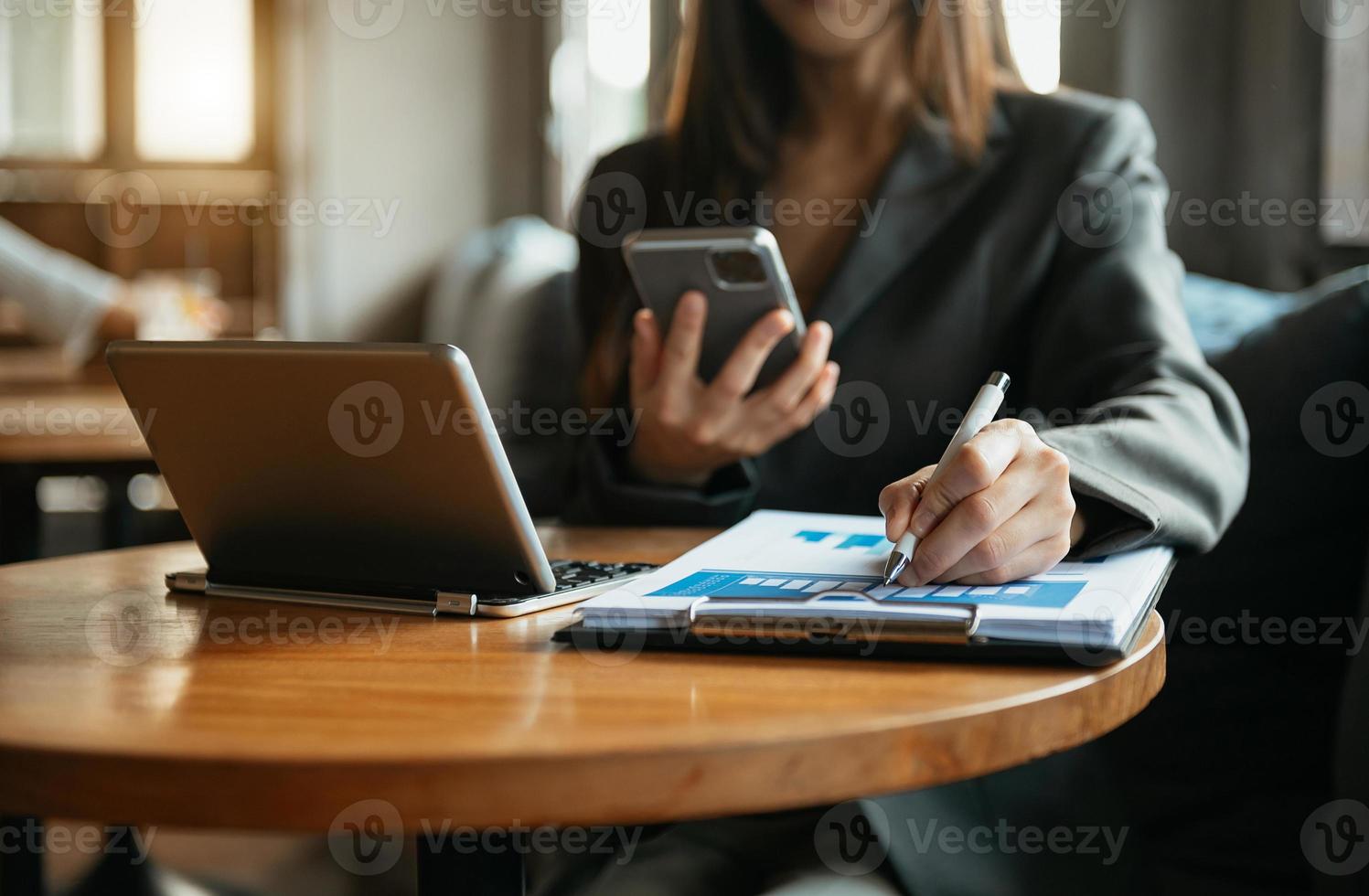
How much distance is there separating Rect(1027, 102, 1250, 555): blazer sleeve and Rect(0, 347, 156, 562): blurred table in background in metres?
1.12

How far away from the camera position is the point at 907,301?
1.25m

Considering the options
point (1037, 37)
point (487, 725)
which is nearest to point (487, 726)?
point (487, 725)

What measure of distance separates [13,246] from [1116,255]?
7.65 ft

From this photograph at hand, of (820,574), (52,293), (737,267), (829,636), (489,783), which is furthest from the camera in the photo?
(52,293)

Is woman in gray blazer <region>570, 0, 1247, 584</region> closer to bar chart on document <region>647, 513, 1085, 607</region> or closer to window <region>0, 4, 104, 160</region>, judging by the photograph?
bar chart on document <region>647, 513, 1085, 607</region>

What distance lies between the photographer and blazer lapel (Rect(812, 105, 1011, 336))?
1.22m

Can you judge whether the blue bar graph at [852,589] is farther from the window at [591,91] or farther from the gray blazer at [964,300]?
the window at [591,91]

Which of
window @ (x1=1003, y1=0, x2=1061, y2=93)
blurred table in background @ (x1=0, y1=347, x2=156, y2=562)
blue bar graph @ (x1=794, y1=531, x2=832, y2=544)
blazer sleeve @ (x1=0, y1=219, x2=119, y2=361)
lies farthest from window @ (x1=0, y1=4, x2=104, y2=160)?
blue bar graph @ (x1=794, y1=531, x2=832, y2=544)

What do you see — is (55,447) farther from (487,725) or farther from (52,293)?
(487,725)

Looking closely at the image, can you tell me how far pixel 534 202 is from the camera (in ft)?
12.1

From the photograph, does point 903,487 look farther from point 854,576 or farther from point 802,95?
point 802,95

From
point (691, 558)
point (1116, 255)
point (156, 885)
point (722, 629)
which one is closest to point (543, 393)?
point (156, 885)

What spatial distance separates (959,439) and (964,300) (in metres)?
0.56

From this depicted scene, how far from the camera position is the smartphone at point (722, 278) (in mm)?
936
